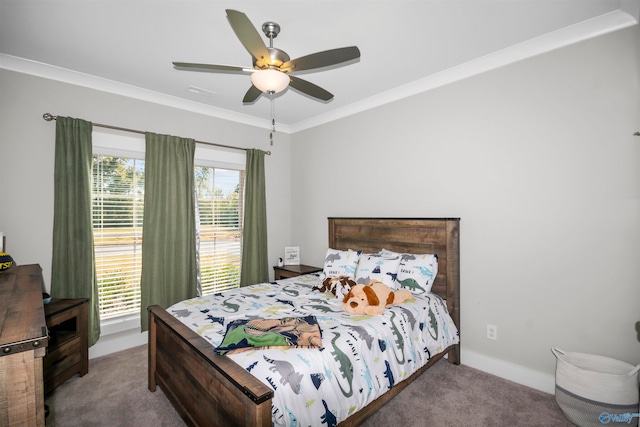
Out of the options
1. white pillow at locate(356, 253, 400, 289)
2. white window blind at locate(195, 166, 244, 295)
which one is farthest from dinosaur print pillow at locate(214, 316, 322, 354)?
white window blind at locate(195, 166, 244, 295)

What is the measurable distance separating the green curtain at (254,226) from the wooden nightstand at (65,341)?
1.81 meters

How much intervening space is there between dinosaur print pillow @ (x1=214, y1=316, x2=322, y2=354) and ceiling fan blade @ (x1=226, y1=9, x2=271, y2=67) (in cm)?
166

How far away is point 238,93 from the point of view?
11.5 feet

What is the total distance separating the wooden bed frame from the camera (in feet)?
4.67

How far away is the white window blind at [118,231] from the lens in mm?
3178

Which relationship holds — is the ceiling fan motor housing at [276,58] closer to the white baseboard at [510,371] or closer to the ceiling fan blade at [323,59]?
the ceiling fan blade at [323,59]

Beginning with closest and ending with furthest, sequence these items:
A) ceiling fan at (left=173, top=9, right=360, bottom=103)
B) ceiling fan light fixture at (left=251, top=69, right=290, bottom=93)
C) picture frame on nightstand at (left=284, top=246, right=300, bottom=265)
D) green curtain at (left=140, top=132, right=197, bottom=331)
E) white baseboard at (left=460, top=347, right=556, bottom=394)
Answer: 1. ceiling fan at (left=173, top=9, right=360, bottom=103)
2. ceiling fan light fixture at (left=251, top=69, right=290, bottom=93)
3. white baseboard at (left=460, top=347, right=556, bottom=394)
4. green curtain at (left=140, top=132, right=197, bottom=331)
5. picture frame on nightstand at (left=284, top=246, right=300, bottom=265)

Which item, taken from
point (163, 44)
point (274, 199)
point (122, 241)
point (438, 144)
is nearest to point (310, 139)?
point (274, 199)

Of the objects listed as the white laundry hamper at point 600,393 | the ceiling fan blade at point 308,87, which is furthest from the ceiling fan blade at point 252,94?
the white laundry hamper at point 600,393

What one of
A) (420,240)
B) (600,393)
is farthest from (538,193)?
(600,393)

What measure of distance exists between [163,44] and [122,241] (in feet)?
6.90

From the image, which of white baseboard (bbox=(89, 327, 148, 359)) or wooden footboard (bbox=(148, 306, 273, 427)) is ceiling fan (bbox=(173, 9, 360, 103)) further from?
white baseboard (bbox=(89, 327, 148, 359))

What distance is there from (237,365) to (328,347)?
1.69ft

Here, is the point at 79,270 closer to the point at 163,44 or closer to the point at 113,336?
the point at 113,336
